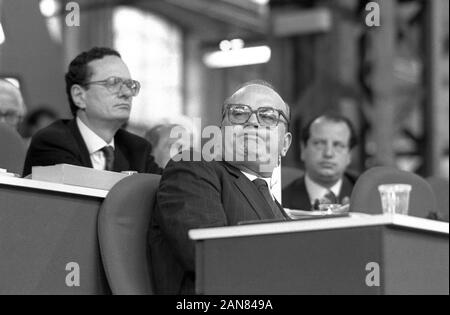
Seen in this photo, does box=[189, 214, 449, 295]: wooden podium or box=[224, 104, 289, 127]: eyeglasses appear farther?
box=[224, 104, 289, 127]: eyeglasses

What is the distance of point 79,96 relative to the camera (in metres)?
3.98

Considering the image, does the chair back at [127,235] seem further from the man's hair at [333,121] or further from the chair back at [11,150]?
the man's hair at [333,121]

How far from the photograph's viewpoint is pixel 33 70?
12523 mm

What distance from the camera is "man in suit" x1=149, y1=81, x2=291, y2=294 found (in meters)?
2.80

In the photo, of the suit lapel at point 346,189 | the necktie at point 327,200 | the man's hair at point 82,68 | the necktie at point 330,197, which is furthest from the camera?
the suit lapel at point 346,189

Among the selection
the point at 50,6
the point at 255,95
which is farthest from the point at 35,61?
the point at 255,95

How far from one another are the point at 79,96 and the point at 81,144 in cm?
24

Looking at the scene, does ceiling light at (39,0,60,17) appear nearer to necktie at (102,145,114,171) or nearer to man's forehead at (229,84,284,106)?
necktie at (102,145,114,171)

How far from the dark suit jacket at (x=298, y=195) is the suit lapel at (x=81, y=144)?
3.44ft

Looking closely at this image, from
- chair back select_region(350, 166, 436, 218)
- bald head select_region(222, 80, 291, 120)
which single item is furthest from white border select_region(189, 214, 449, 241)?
chair back select_region(350, 166, 436, 218)

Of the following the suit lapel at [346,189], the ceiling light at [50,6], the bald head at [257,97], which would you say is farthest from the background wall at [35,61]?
the bald head at [257,97]

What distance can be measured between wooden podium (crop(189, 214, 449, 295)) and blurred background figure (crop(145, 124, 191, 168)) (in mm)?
2047

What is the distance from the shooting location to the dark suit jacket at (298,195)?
4.54 metres

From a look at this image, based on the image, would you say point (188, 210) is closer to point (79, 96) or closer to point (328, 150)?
point (79, 96)
